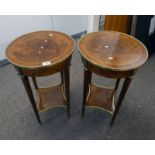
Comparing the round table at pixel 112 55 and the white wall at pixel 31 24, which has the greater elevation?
the round table at pixel 112 55

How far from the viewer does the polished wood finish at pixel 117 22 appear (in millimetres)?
1927

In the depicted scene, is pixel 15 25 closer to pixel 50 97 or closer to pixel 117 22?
pixel 50 97

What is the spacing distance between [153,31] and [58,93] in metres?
1.32

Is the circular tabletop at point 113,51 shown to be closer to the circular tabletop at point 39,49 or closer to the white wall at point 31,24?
the circular tabletop at point 39,49

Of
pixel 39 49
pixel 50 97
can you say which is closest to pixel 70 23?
pixel 50 97

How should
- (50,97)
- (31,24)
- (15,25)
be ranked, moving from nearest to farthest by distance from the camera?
(50,97), (15,25), (31,24)

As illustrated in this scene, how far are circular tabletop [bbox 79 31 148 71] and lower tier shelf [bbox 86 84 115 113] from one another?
593 millimetres

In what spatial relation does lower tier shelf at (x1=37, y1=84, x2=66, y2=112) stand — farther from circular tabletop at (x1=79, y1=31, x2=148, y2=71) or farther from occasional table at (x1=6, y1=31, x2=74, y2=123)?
circular tabletop at (x1=79, y1=31, x2=148, y2=71)

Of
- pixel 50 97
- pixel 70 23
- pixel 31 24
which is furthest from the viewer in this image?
pixel 70 23

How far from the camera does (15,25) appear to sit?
192 cm

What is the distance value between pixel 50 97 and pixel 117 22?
43.9 inches

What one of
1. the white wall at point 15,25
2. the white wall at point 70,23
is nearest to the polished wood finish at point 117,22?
the white wall at point 70,23
